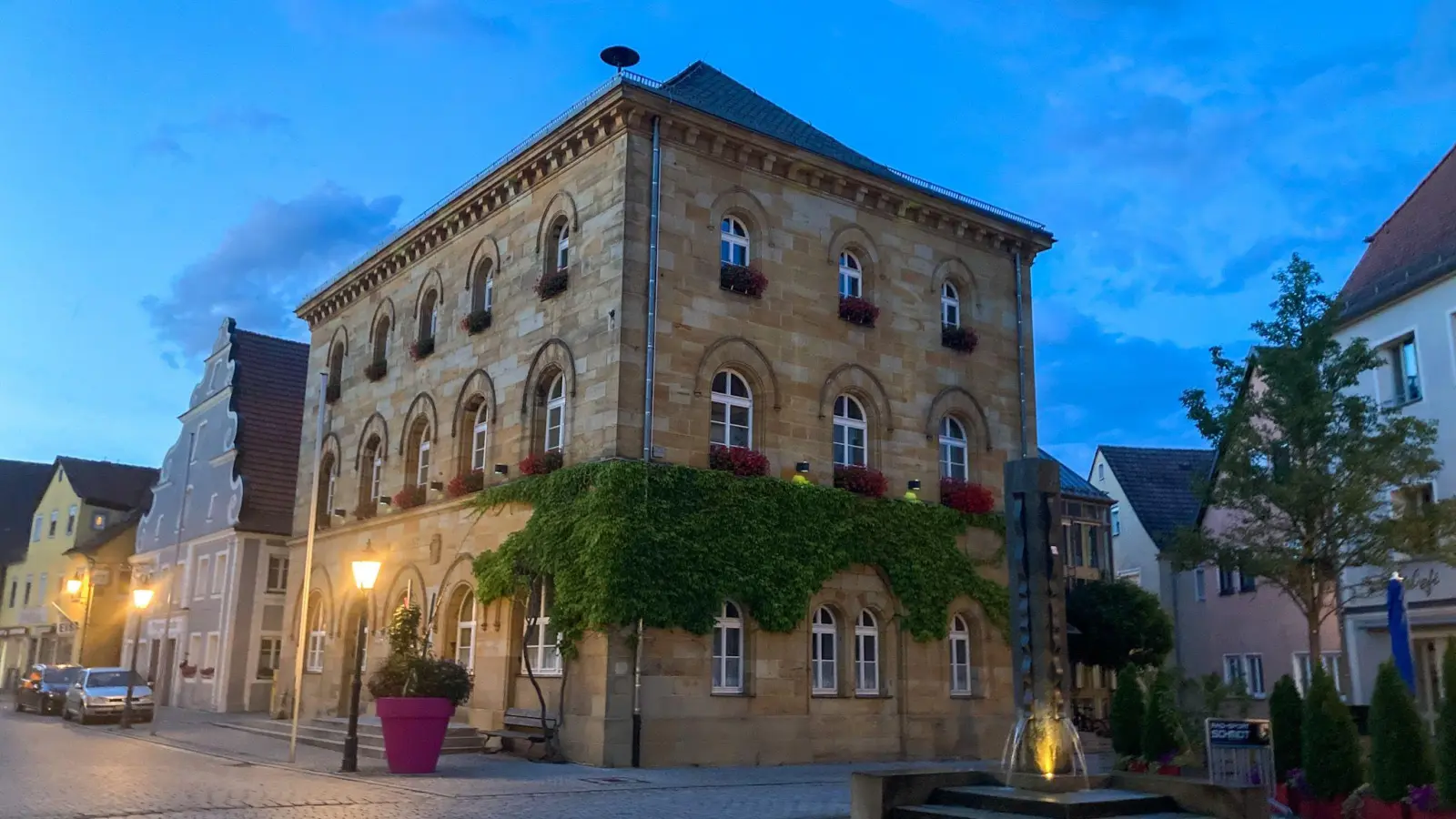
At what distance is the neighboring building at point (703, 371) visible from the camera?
2045 centimetres

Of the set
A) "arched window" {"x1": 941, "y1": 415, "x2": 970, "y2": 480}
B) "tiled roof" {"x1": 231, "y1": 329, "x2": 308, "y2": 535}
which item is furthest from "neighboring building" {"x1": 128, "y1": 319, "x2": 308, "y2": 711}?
"arched window" {"x1": 941, "y1": 415, "x2": 970, "y2": 480}

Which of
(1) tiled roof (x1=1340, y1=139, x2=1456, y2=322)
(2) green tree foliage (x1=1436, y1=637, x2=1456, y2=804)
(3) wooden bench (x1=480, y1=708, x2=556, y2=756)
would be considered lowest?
(3) wooden bench (x1=480, y1=708, x2=556, y2=756)

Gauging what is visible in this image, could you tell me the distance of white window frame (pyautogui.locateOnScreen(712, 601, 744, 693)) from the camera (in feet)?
66.9

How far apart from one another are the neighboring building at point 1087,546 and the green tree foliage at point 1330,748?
869 inches

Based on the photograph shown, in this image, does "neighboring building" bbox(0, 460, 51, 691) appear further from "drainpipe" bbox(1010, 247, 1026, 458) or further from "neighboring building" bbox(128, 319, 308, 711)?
"drainpipe" bbox(1010, 247, 1026, 458)

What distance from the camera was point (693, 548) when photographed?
19.9 m

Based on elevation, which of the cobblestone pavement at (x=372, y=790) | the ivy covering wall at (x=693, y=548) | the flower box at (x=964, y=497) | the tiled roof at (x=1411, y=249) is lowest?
the cobblestone pavement at (x=372, y=790)

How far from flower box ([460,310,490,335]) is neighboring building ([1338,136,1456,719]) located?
17.5m

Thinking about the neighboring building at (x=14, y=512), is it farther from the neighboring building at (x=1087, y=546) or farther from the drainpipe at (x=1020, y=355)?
the drainpipe at (x=1020, y=355)

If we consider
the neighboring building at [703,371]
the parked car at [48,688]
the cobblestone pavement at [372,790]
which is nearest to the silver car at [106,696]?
the parked car at [48,688]

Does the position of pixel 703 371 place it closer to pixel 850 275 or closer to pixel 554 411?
pixel 554 411

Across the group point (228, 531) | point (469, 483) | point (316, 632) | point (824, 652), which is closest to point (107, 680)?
point (316, 632)

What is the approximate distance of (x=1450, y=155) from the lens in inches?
1128

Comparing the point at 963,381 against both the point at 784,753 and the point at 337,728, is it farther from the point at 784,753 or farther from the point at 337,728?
the point at 337,728
